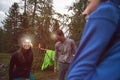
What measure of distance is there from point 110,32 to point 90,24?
9cm

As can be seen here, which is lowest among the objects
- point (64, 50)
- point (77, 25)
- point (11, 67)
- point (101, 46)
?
point (11, 67)

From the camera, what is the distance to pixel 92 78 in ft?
3.62

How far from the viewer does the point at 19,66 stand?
7270mm

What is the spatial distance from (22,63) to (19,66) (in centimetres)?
10

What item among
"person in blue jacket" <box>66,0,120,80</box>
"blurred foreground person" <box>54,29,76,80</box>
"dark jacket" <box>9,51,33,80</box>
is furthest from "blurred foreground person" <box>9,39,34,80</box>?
"person in blue jacket" <box>66,0,120,80</box>

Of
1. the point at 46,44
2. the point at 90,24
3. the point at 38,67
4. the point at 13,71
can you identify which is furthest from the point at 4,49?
the point at 90,24

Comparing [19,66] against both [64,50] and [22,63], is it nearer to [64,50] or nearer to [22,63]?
[22,63]

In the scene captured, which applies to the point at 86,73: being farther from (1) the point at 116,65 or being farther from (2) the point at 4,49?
(2) the point at 4,49

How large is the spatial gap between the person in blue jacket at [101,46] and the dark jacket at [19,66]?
608 cm

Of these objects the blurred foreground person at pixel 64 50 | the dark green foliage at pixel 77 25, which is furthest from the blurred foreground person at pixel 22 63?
Result: the dark green foliage at pixel 77 25

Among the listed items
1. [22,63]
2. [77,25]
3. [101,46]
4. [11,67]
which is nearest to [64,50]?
[22,63]

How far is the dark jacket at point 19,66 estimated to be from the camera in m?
7.12

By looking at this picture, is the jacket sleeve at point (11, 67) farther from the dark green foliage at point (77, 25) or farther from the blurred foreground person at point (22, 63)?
the dark green foliage at point (77, 25)

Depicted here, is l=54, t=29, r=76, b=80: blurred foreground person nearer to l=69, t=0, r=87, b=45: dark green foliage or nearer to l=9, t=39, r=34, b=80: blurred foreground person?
l=9, t=39, r=34, b=80: blurred foreground person
